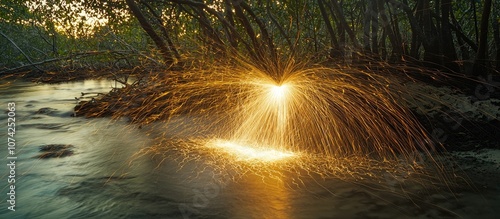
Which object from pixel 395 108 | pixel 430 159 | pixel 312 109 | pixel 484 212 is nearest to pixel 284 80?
pixel 312 109

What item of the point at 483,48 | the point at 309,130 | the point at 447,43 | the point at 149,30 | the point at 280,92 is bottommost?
the point at 309,130

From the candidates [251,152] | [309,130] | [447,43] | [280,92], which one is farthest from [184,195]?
[447,43]

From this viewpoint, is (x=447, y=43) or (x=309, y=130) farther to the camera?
(x=447, y=43)

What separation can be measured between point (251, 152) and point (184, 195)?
1.84m

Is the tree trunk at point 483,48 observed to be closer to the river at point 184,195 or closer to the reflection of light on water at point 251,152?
the river at point 184,195

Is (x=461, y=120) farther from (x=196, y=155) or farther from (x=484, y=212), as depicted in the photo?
(x=196, y=155)

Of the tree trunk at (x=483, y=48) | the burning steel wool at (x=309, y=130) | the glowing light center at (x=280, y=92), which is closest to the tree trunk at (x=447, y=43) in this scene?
the tree trunk at (x=483, y=48)

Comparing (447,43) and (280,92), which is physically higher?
(447,43)

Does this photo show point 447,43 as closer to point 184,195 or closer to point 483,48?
point 483,48

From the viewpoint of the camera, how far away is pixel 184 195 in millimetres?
4148

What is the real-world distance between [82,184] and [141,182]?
666mm

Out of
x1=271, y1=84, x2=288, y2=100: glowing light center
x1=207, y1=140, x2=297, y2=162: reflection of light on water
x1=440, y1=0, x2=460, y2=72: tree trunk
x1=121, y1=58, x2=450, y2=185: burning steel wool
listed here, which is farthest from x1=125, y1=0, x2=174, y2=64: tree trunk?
x1=440, y1=0, x2=460, y2=72: tree trunk

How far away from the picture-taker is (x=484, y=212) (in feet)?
11.7

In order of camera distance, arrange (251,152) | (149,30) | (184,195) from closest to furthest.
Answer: (184,195) < (251,152) < (149,30)
